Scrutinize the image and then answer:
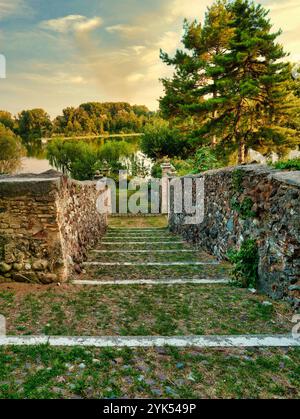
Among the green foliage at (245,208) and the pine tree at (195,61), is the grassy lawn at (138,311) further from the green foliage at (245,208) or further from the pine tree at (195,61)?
the pine tree at (195,61)

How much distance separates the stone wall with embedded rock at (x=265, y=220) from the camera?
2.99 meters

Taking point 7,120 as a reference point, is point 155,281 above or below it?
below

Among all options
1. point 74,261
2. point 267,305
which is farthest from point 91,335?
point 74,261

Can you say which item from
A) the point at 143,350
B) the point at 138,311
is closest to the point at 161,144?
the point at 138,311

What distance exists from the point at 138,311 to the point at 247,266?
5.36ft

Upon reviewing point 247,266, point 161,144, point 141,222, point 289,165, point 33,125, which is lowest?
point 141,222

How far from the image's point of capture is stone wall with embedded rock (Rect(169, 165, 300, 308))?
2992 millimetres

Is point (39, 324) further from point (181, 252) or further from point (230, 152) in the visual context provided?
point (230, 152)

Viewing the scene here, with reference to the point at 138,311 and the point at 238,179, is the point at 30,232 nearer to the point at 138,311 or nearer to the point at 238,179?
the point at 138,311

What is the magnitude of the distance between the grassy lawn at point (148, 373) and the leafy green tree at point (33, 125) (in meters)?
49.8

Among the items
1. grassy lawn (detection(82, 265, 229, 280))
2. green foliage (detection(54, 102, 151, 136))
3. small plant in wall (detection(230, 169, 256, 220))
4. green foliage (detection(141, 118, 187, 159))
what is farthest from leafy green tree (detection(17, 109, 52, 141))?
small plant in wall (detection(230, 169, 256, 220))

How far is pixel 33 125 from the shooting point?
160ft

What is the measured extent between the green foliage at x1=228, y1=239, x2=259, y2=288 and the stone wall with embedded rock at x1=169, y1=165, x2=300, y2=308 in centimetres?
10
